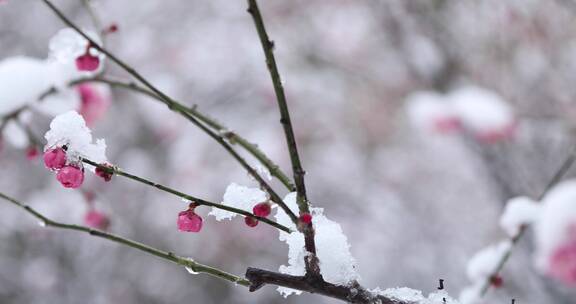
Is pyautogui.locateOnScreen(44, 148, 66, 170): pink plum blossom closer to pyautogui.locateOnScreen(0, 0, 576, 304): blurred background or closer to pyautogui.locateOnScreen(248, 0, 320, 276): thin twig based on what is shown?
pyautogui.locateOnScreen(248, 0, 320, 276): thin twig

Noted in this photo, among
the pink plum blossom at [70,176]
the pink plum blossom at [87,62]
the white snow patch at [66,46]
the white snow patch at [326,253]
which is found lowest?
the white snow patch at [326,253]

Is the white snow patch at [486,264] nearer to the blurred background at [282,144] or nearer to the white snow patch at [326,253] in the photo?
the white snow patch at [326,253]

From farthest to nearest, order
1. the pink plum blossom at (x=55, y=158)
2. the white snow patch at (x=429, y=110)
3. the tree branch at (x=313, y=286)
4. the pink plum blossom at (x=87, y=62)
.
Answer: the white snow patch at (x=429, y=110) → the pink plum blossom at (x=87, y=62) → the pink plum blossom at (x=55, y=158) → the tree branch at (x=313, y=286)

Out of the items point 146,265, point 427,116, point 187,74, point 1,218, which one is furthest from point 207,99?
point 427,116

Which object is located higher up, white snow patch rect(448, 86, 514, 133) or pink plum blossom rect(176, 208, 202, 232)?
white snow patch rect(448, 86, 514, 133)

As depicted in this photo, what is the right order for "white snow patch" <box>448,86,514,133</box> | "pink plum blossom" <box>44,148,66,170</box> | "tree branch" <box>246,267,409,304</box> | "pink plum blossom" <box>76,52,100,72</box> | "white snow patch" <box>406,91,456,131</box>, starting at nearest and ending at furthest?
1. "tree branch" <box>246,267,409,304</box>
2. "pink plum blossom" <box>44,148,66,170</box>
3. "pink plum blossom" <box>76,52,100,72</box>
4. "white snow patch" <box>448,86,514,133</box>
5. "white snow patch" <box>406,91,456,131</box>

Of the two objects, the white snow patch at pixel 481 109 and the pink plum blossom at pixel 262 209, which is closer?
the pink plum blossom at pixel 262 209

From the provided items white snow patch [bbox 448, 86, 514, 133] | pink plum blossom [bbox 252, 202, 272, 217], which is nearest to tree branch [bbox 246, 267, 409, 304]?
pink plum blossom [bbox 252, 202, 272, 217]

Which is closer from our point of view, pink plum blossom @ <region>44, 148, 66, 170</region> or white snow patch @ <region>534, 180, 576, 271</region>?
pink plum blossom @ <region>44, 148, 66, 170</region>

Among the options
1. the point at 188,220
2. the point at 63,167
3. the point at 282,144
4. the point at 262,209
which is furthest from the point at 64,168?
the point at 282,144

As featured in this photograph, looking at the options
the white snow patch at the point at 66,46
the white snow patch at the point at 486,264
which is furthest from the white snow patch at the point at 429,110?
the white snow patch at the point at 66,46
